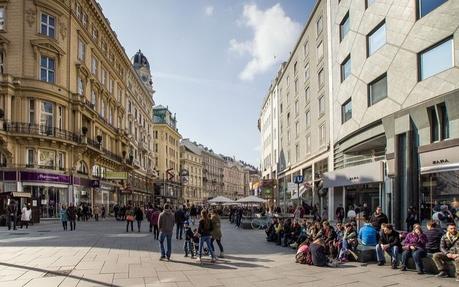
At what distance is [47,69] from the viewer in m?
38.9

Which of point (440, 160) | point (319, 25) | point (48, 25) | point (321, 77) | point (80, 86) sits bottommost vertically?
point (440, 160)

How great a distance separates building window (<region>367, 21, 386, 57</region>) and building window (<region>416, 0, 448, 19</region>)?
3.40 metres

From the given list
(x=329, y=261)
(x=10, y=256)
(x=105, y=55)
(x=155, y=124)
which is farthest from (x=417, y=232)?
(x=155, y=124)

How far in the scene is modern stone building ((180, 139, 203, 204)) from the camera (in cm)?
12180

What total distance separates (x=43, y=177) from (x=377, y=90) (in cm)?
2680

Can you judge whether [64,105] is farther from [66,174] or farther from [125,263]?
[125,263]

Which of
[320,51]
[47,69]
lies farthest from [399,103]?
[47,69]

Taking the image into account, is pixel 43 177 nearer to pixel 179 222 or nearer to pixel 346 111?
pixel 179 222

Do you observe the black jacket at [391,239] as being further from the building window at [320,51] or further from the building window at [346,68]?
the building window at [320,51]

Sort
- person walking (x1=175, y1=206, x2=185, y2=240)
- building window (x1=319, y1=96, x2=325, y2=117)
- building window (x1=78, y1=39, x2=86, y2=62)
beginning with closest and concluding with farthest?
1. person walking (x1=175, y1=206, x2=185, y2=240)
2. building window (x1=319, y1=96, x2=325, y2=117)
3. building window (x1=78, y1=39, x2=86, y2=62)

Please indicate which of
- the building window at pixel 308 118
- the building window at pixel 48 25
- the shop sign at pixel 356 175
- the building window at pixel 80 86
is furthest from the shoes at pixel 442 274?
the building window at pixel 80 86

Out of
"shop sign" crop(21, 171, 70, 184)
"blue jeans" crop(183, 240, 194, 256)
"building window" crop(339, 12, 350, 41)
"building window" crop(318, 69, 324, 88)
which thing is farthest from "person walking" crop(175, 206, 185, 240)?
"shop sign" crop(21, 171, 70, 184)

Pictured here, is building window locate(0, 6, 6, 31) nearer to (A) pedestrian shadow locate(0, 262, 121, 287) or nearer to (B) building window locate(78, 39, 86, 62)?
(B) building window locate(78, 39, 86, 62)

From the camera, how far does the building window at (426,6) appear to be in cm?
1848
